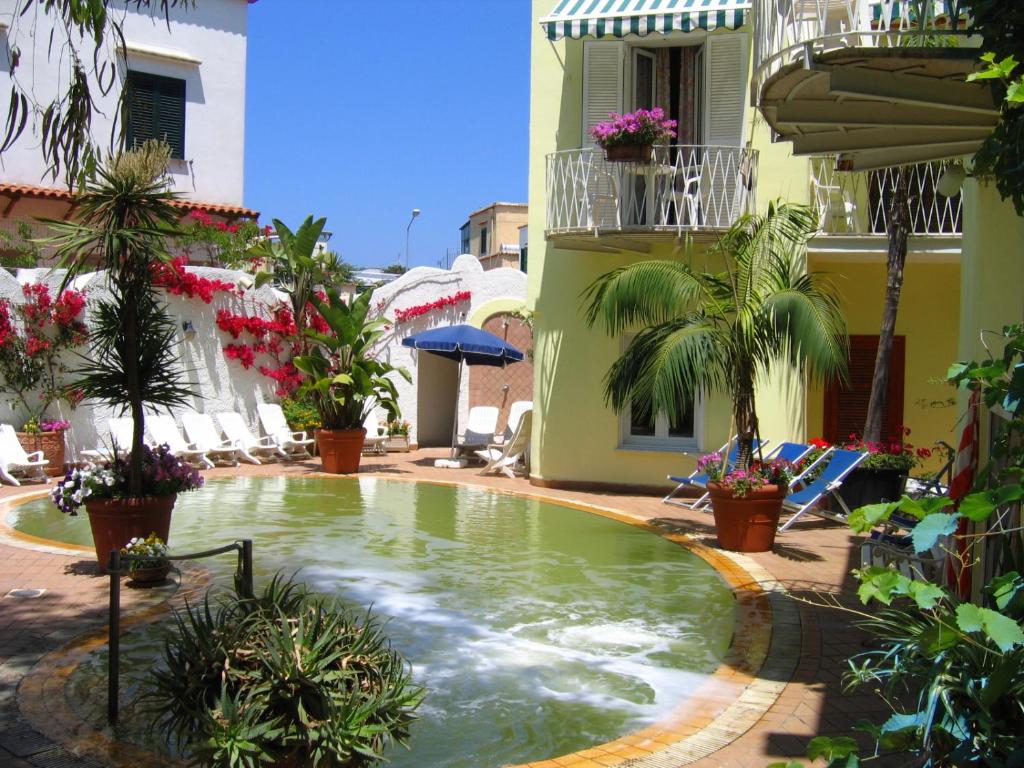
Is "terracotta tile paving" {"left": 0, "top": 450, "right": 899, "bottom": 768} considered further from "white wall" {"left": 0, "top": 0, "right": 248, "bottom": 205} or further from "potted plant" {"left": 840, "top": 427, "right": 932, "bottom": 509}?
"white wall" {"left": 0, "top": 0, "right": 248, "bottom": 205}

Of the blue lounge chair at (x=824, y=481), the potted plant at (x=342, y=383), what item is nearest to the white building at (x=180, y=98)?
the potted plant at (x=342, y=383)

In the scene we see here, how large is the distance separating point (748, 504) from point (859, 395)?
6325 millimetres

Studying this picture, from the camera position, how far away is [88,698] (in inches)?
242

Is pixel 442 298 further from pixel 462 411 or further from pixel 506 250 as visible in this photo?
pixel 506 250

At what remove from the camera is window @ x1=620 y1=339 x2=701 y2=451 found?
1514 centimetres

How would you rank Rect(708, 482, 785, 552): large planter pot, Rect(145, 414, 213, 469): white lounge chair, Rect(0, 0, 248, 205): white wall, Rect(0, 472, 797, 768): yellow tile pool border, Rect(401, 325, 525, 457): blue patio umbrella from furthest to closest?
Rect(0, 0, 248, 205): white wall, Rect(401, 325, 525, 457): blue patio umbrella, Rect(145, 414, 213, 469): white lounge chair, Rect(708, 482, 785, 552): large planter pot, Rect(0, 472, 797, 768): yellow tile pool border

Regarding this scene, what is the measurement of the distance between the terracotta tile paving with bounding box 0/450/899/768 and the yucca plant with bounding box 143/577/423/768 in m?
1.00

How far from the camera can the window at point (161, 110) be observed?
24.1m

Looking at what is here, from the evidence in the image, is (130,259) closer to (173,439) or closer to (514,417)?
(173,439)

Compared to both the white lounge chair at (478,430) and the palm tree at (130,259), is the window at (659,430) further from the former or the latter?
the palm tree at (130,259)

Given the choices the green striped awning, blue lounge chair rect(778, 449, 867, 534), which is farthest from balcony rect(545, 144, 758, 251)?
blue lounge chair rect(778, 449, 867, 534)

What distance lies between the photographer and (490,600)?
8.84 meters

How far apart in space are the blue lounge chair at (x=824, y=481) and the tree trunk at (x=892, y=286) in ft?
4.54

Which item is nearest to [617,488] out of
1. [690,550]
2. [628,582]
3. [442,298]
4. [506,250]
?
[690,550]
